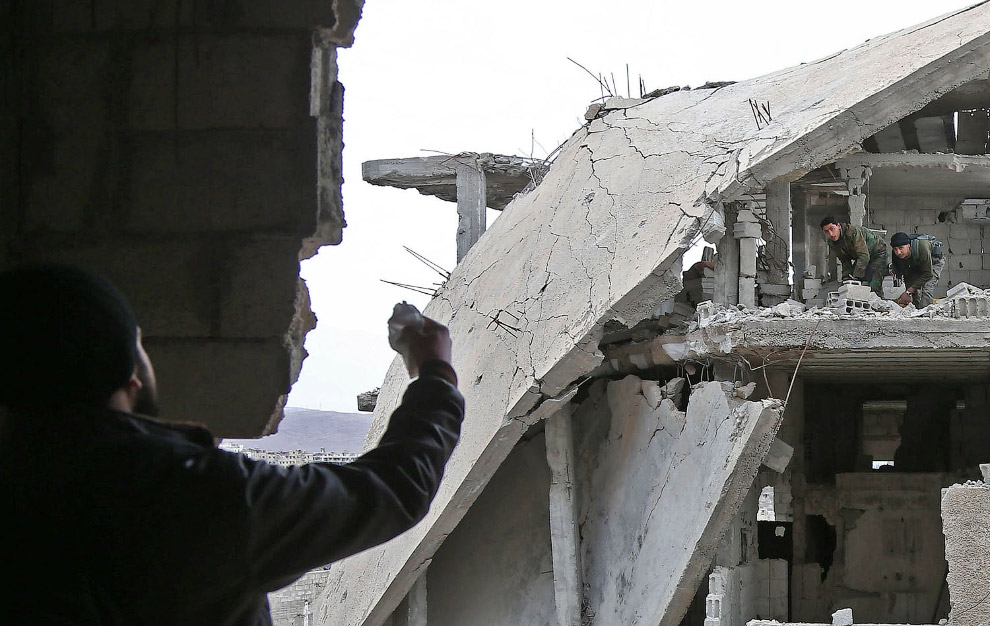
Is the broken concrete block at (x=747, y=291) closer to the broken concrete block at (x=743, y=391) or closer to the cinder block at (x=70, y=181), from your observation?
the broken concrete block at (x=743, y=391)

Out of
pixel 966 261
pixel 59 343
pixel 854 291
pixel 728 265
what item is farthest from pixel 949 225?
pixel 59 343

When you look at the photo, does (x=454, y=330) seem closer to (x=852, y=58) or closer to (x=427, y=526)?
(x=427, y=526)

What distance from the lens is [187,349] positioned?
104 inches

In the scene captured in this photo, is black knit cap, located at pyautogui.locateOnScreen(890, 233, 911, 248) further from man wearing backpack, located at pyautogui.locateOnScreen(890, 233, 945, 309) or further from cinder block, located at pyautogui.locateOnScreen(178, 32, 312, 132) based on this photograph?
cinder block, located at pyautogui.locateOnScreen(178, 32, 312, 132)

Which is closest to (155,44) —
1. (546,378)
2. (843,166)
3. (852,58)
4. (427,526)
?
(546,378)

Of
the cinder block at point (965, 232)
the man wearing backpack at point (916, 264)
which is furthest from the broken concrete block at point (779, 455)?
the cinder block at point (965, 232)

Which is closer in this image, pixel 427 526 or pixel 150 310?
pixel 150 310

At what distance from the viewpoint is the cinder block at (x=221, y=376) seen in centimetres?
264

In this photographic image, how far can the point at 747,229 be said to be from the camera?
31.9 ft

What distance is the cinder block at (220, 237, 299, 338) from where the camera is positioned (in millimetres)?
2635

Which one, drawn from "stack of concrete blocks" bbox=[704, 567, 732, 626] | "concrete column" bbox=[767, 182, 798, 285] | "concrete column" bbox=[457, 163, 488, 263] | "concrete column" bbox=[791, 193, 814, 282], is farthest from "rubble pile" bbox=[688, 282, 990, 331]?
"concrete column" bbox=[457, 163, 488, 263]

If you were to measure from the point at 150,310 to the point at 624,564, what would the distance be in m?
6.42

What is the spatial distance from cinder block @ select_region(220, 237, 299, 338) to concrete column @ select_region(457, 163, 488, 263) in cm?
1001

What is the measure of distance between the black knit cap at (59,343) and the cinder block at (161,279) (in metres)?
0.94
